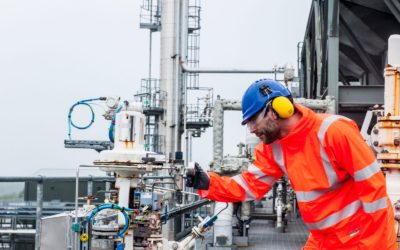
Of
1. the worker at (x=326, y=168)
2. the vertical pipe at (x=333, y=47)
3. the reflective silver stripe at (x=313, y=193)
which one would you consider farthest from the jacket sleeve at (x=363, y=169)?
the vertical pipe at (x=333, y=47)

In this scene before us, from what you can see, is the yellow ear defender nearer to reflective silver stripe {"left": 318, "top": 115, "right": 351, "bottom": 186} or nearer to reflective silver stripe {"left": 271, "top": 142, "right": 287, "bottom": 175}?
reflective silver stripe {"left": 318, "top": 115, "right": 351, "bottom": 186}

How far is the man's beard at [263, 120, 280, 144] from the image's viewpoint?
2734mm

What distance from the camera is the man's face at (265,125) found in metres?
2.72

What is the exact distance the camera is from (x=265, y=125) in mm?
2734

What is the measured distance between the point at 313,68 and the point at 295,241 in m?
6.57

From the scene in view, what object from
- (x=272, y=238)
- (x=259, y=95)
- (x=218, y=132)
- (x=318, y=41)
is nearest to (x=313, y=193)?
(x=259, y=95)

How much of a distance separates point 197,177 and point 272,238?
26.3 ft

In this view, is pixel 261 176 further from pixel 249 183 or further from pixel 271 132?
pixel 271 132

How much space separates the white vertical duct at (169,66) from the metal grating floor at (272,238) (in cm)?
443

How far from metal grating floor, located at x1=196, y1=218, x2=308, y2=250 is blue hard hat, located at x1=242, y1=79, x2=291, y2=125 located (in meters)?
6.03

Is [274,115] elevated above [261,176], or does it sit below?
above

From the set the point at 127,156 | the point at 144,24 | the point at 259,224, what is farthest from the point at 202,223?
the point at 144,24

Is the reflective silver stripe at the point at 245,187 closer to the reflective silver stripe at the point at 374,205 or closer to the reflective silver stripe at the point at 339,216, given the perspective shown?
the reflective silver stripe at the point at 339,216

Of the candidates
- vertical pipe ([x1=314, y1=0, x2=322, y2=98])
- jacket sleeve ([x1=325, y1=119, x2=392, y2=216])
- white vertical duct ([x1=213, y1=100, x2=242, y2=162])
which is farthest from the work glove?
vertical pipe ([x1=314, y1=0, x2=322, y2=98])
